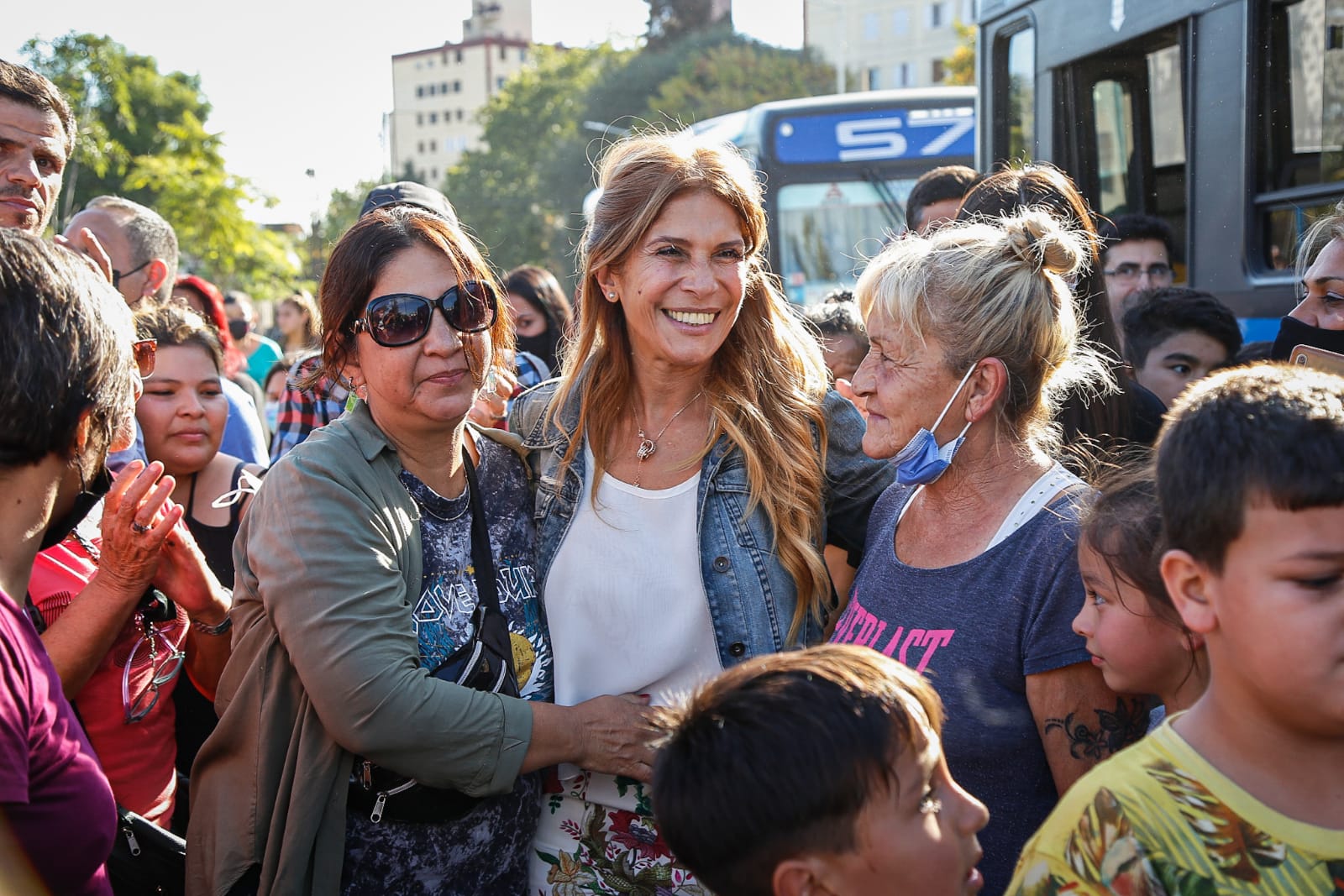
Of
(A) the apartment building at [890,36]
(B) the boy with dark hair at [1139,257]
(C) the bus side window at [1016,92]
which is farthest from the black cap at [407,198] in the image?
(A) the apartment building at [890,36]

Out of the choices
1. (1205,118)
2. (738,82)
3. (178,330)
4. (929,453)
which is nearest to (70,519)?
(929,453)

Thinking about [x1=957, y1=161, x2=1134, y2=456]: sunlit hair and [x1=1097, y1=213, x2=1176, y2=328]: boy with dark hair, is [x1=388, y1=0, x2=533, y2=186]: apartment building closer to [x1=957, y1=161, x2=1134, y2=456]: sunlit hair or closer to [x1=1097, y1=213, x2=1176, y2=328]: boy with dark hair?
[x1=1097, y1=213, x2=1176, y2=328]: boy with dark hair

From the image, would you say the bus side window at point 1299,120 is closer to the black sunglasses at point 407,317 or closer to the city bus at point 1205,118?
the city bus at point 1205,118

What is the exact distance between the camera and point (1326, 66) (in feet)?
14.3

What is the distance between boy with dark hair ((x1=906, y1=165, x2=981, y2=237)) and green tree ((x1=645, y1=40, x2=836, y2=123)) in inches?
1354

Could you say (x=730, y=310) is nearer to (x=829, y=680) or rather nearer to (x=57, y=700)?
(x=829, y=680)

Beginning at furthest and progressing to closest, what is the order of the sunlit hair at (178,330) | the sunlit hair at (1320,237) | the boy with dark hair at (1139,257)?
the boy with dark hair at (1139,257), the sunlit hair at (178,330), the sunlit hair at (1320,237)

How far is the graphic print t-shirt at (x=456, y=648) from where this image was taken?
7.84 feet

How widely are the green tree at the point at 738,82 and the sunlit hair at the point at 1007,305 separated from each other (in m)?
37.3

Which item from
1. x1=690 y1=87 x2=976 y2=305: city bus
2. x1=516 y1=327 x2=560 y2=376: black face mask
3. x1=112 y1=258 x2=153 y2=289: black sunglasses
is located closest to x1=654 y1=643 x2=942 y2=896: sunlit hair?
x1=112 y1=258 x2=153 y2=289: black sunglasses

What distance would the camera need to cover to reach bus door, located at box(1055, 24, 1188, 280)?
5262 millimetres

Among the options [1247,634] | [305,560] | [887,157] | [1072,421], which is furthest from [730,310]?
[887,157]

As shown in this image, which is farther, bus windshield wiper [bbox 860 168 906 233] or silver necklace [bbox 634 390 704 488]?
bus windshield wiper [bbox 860 168 906 233]

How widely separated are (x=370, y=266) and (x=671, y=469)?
826 mm
